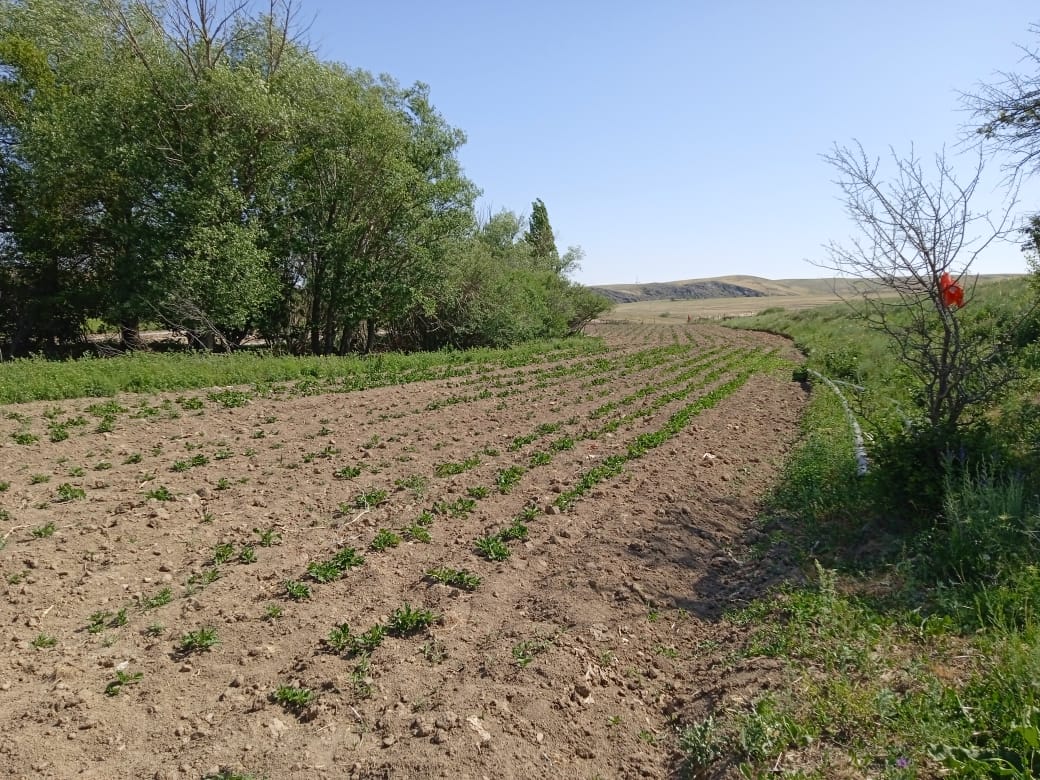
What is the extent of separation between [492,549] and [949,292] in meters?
5.70

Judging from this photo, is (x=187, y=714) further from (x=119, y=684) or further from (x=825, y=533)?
(x=825, y=533)

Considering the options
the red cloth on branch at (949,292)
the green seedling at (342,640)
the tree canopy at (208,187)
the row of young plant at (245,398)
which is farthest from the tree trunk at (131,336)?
the red cloth on branch at (949,292)

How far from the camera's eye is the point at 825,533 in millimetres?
6004

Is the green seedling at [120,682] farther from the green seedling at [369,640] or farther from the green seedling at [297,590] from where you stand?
the green seedling at [369,640]

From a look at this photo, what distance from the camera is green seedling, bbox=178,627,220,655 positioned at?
13.5 feet

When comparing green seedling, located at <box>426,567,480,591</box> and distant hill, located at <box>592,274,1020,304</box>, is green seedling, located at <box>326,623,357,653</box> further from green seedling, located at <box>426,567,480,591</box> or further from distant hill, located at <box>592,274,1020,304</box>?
distant hill, located at <box>592,274,1020,304</box>

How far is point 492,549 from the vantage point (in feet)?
18.6

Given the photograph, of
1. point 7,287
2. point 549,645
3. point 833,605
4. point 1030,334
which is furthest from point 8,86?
point 1030,334

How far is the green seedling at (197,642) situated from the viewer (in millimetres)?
4113

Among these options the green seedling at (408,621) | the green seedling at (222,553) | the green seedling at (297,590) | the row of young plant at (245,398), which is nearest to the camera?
the green seedling at (408,621)

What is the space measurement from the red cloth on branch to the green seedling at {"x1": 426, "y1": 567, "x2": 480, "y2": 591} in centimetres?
550

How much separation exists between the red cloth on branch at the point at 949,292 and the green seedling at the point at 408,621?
5.93 m

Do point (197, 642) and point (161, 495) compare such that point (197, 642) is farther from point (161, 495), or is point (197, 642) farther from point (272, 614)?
point (161, 495)

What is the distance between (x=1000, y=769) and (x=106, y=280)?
24447 mm
